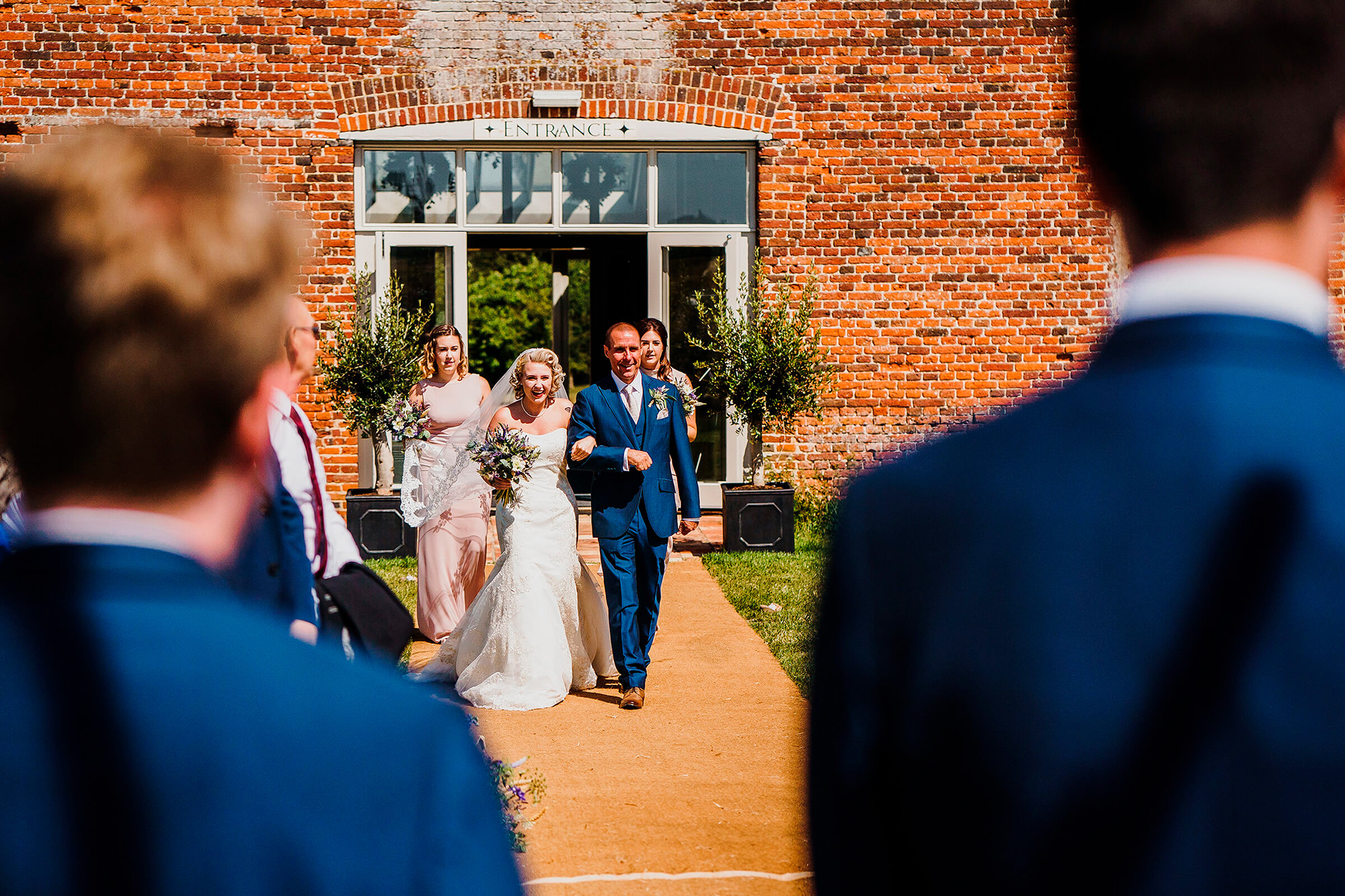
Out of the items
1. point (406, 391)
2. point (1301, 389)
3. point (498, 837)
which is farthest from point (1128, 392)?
point (406, 391)

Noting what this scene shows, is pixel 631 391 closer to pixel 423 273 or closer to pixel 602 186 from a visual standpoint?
pixel 602 186

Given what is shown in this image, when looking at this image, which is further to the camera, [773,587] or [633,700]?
[773,587]

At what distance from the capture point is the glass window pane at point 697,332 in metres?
12.7

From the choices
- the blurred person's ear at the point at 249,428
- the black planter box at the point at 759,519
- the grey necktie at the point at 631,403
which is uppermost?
the blurred person's ear at the point at 249,428

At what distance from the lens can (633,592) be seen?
6.59 metres

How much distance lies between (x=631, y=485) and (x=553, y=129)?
671 centimetres

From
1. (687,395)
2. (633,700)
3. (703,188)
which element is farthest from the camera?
(703,188)

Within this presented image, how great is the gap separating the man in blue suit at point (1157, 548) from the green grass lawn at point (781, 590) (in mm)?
5640

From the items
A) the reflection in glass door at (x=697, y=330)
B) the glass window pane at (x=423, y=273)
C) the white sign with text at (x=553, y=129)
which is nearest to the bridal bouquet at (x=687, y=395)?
the reflection in glass door at (x=697, y=330)

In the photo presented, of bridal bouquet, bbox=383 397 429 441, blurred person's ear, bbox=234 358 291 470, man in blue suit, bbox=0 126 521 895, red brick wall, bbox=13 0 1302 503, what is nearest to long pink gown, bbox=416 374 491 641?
bridal bouquet, bbox=383 397 429 441

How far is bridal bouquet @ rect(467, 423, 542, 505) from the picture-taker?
6809 millimetres

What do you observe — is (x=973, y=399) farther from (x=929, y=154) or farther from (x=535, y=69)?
(x=535, y=69)

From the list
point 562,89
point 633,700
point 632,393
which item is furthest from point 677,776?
point 562,89

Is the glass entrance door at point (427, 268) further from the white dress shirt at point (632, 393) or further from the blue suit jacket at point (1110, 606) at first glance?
the blue suit jacket at point (1110, 606)
